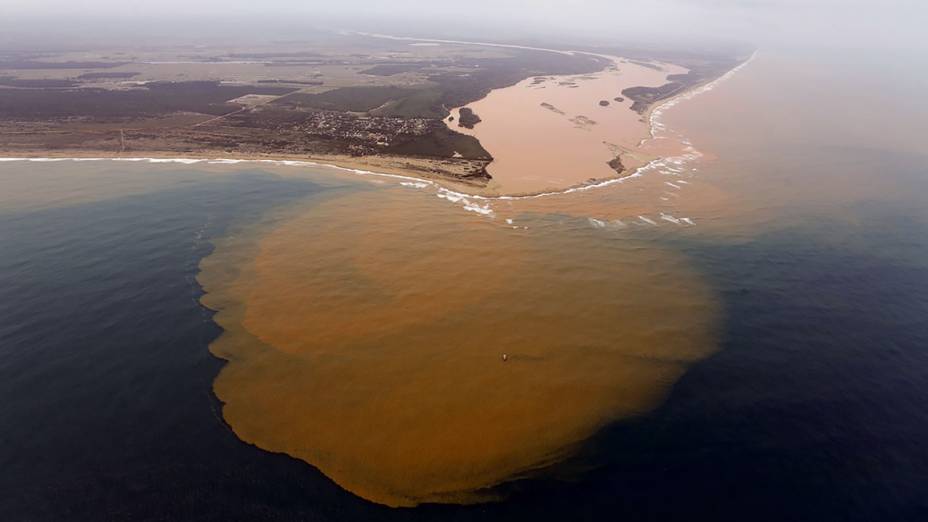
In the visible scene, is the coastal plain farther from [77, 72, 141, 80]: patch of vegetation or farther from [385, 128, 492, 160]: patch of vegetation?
[77, 72, 141, 80]: patch of vegetation

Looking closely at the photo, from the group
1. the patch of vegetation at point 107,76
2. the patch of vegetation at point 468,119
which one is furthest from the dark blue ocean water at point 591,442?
the patch of vegetation at point 107,76

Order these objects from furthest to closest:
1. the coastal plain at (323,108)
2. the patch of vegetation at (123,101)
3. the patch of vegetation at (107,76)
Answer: the patch of vegetation at (107,76)
the patch of vegetation at (123,101)
the coastal plain at (323,108)

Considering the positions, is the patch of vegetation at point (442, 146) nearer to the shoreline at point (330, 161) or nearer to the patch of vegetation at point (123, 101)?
the shoreline at point (330, 161)

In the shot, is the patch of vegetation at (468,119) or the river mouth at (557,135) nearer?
the river mouth at (557,135)

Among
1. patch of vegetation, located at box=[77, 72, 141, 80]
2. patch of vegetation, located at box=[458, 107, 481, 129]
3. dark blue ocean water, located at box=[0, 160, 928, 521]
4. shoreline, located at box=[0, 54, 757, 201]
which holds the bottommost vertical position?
dark blue ocean water, located at box=[0, 160, 928, 521]

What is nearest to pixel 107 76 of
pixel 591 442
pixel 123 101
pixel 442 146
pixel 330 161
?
pixel 123 101

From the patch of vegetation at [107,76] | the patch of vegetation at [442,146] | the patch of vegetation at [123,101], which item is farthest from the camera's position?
the patch of vegetation at [107,76]

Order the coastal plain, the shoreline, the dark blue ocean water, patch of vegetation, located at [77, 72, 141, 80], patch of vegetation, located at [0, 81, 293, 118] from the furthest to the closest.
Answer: patch of vegetation, located at [77, 72, 141, 80] < patch of vegetation, located at [0, 81, 293, 118] < the coastal plain < the shoreline < the dark blue ocean water

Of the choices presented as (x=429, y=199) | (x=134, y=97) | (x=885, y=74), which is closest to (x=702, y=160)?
(x=429, y=199)

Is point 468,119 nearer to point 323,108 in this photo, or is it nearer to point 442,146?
point 442,146

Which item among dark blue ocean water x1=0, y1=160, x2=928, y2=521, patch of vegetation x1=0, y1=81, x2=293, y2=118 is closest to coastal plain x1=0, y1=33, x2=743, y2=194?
patch of vegetation x1=0, y1=81, x2=293, y2=118
